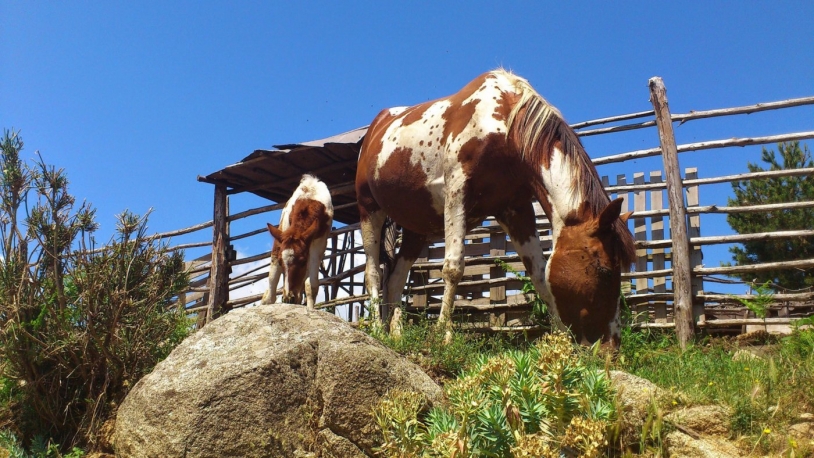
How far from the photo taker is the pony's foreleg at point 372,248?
24.0 ft

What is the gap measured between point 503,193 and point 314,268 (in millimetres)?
2937

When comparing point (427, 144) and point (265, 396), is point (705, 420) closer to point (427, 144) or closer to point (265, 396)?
point (265, 396)

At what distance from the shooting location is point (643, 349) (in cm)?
645

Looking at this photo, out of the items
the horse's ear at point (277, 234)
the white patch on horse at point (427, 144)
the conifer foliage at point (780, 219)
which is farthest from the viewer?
the conifer foliage at point (780, 219)

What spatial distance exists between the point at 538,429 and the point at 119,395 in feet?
10.2

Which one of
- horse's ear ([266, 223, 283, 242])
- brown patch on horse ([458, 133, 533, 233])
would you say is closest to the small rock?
brown patch on horse ([458, 133, 533, 233])

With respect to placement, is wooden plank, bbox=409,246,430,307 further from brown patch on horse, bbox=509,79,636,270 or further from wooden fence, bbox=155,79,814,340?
brown patch on horse, bbox=509,79,636,270

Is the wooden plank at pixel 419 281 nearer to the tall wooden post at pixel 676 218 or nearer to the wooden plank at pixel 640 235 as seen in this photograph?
the wooden plank at pixel 640 235

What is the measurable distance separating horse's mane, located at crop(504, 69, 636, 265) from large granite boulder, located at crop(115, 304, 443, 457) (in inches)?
81.8

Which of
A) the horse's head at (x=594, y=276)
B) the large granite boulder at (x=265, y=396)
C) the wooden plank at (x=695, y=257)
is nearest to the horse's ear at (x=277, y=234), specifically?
the horse's head at (x=594, y=276)

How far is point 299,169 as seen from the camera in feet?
33.8

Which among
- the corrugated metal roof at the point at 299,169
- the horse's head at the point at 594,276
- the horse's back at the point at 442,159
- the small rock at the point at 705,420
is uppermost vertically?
the corrugated metal roof at the point at 299,169

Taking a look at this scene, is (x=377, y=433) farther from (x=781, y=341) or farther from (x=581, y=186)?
(x=781, y=341)

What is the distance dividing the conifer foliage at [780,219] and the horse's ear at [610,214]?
8.33 meters
